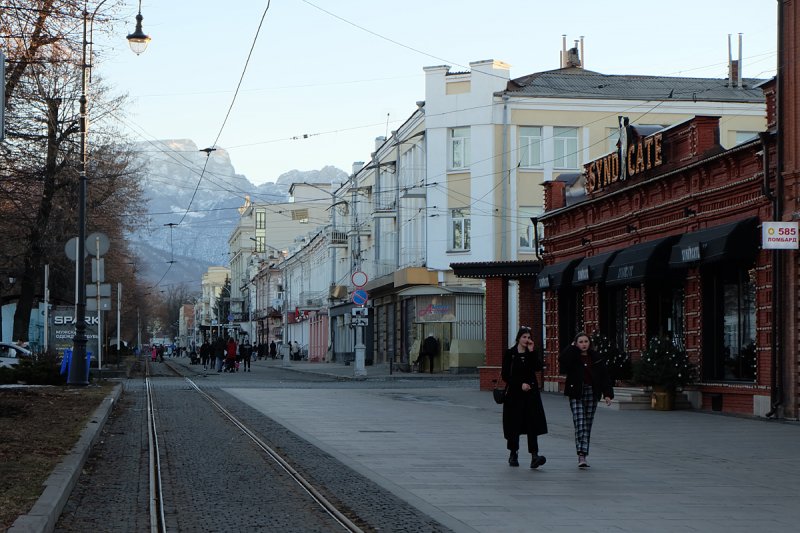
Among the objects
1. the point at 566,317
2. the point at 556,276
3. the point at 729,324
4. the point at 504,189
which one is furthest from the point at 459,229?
the point at 729,324

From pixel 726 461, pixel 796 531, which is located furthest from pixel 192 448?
pixel 796 531

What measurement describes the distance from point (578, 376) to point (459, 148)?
139ft

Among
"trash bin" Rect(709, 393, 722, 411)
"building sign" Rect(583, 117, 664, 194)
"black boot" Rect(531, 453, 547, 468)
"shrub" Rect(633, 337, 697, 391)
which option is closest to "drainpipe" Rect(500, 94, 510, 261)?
"building sign" Rect(583, 117, 664, 194)

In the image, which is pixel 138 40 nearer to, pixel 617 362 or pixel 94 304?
pixel 94 304

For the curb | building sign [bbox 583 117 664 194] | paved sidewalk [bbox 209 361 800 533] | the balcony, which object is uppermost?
the balcony

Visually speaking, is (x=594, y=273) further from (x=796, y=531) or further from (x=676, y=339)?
(x=796, y=531)

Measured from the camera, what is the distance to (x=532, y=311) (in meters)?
38.2

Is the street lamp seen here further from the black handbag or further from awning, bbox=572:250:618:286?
the black handbag

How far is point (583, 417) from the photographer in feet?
48.9

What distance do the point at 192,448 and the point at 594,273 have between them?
15407mm

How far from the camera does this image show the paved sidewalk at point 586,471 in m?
10.7

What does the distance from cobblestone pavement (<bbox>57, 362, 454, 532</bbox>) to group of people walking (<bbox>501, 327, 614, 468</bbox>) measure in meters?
2.15

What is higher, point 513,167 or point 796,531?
point 513,167

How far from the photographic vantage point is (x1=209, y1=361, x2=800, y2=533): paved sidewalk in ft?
35.1
